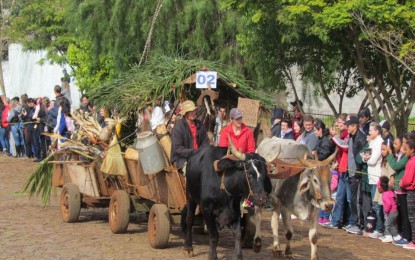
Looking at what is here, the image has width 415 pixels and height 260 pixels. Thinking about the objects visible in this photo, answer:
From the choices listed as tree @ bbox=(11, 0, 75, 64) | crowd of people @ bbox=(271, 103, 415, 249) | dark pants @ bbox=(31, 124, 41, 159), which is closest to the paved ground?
crowd of people @ bbox=(271, 103, 415, 249)

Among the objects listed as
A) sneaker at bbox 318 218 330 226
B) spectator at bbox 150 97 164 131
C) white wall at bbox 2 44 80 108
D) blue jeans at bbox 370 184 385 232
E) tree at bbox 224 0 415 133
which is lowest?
sneaker at bbox 318 218 330 226

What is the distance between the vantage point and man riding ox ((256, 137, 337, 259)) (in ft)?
37.2

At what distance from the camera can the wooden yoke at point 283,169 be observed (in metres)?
11.2

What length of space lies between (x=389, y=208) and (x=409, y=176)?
85cm

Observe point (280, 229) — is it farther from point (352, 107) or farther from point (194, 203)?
point (352, 107)

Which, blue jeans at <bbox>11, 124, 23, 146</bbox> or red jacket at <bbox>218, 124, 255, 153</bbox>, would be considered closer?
red jacket at <bbox>218, 124, 255, 153</bbox>

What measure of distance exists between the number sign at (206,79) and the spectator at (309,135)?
340 cm

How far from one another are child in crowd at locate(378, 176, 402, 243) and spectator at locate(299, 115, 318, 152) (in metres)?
2.17

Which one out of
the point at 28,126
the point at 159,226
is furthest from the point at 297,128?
the point at 28,126

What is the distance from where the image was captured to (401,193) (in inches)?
514

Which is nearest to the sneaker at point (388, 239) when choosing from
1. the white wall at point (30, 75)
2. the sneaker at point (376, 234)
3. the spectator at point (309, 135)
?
the sneaker at point (376, 234)

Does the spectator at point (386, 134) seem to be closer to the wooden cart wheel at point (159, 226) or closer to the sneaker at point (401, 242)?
the sneaker at point (401, 242)

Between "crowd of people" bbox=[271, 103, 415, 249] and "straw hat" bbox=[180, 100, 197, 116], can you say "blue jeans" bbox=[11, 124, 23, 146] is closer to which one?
"crowd of people" bbox=[271, 103, 415, 249]

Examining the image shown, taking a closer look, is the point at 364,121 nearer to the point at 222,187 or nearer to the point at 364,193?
the point at 364,193
